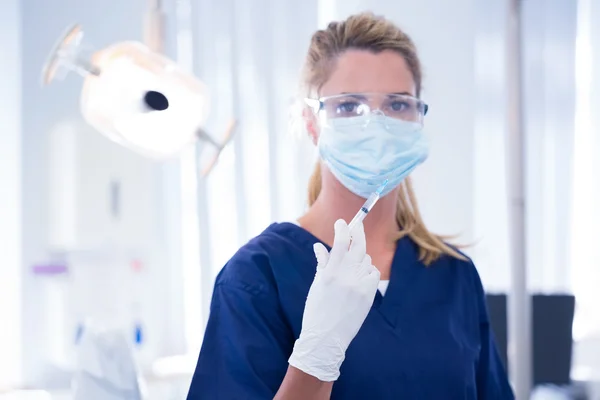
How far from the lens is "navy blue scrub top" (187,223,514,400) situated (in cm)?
89

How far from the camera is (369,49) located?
40.1 inches

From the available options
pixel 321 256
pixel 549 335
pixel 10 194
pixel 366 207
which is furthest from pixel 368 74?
pixel 10 194

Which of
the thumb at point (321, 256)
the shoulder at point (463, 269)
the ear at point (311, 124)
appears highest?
the ear at point (311, 124)

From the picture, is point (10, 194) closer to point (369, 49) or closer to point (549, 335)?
point (369, 49)

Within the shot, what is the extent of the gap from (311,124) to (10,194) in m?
1.20

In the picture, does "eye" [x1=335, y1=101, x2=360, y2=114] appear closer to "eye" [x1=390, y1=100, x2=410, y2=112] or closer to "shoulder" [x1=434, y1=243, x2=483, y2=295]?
"eye" [x1=390, y1=100, x2=410, y2=112]

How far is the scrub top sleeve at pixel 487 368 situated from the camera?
1065mm

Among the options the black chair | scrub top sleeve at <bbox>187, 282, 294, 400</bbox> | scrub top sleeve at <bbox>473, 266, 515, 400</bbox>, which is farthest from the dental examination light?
the black chair

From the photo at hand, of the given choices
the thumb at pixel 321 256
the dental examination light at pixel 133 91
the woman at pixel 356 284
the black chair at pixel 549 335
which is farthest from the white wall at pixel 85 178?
the thumb at pixel 321 256

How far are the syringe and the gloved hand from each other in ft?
0.13

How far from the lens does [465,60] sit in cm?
195

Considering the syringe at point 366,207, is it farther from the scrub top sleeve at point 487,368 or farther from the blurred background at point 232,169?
the blurred background at point 232,169

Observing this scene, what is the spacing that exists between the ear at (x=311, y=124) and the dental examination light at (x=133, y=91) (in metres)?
0.26

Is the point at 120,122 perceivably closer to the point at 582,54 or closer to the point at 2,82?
the point at 2,82
